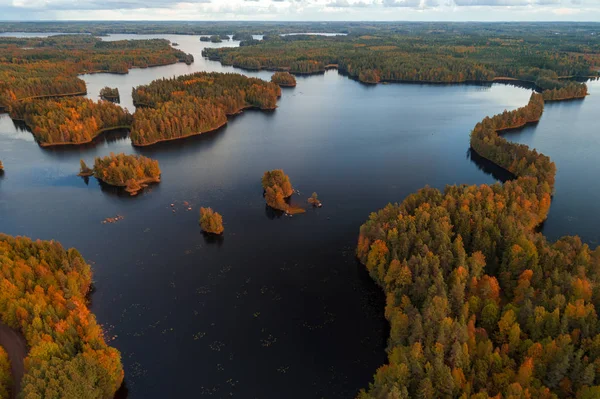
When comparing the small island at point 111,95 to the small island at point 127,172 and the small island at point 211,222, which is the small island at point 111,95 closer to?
the small island at point 127,172

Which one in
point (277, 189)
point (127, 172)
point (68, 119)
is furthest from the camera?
point (68, 119)

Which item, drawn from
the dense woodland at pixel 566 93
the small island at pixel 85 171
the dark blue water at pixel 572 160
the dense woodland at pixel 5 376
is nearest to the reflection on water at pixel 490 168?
the dark blue water at pixel 572 160

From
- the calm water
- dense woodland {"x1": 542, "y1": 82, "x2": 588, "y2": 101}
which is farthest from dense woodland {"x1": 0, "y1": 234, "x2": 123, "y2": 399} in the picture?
dense woodland {"x1": 542, "y1": 82, "x2": 588, "y2": 101}

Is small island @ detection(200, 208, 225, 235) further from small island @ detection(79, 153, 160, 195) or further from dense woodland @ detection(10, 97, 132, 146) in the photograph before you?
dense woodland @ detection(10, 97, 132, 146)

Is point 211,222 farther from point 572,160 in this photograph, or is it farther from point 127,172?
point 572,160

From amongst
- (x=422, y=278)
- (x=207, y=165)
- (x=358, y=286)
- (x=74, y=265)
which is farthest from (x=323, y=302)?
(x=207, y=165)

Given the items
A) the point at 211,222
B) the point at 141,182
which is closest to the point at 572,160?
the point at 211,222
